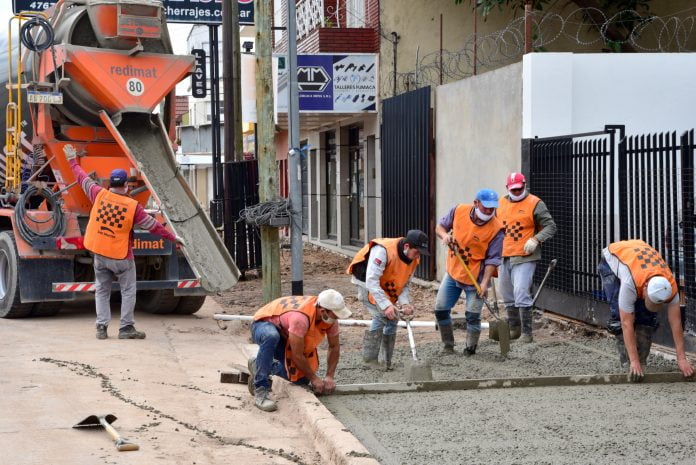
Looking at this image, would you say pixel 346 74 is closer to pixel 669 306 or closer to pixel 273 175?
pixel 273 175

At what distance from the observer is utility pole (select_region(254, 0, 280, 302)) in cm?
1072

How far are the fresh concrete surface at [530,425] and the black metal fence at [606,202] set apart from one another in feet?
6.27

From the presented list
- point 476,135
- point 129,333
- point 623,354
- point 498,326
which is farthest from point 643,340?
point 476,135

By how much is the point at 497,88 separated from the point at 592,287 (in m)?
3.23

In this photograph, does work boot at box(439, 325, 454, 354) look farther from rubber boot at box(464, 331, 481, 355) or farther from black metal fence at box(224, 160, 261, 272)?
black metal fence at box(224, 160, 261, 272)

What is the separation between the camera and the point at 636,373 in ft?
25.8

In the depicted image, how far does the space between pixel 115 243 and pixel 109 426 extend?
13.9 ft

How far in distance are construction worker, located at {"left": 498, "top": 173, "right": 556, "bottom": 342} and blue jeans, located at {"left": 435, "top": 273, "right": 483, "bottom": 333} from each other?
2.63ft

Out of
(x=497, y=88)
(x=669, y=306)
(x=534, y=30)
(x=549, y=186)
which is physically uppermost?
(x=534, y=30)

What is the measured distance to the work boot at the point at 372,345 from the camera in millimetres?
8977

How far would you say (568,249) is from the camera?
1143 cm

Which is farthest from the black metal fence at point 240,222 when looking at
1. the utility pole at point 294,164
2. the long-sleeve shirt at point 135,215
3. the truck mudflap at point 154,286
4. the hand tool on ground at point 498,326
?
the hand tool on ground at point 498,326

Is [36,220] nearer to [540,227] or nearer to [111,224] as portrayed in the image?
[111,224]

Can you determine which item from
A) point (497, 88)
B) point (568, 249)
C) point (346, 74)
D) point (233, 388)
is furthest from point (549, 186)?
point (346, 74)
